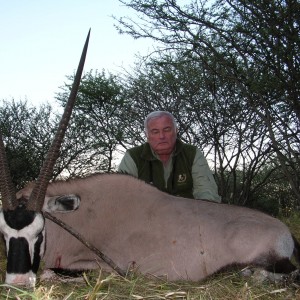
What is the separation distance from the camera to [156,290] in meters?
2.66

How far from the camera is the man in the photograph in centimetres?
458

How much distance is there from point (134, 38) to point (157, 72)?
13.6 feet

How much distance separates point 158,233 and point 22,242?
3.04 feet

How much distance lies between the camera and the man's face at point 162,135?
15.2 feet

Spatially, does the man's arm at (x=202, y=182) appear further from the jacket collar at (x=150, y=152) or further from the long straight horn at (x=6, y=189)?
the long straight horn at (x=6, y=189)

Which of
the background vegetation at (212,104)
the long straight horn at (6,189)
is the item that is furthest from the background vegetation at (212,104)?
the long straight horn at (6,189)

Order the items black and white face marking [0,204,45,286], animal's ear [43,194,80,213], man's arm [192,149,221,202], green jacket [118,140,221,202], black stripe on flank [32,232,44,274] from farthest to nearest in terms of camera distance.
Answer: green jacket [118,140,221,202] → man's arm [192,149,221,202] → animal's ear [43,194,80,213] → black stripe on flank [32,232,44,274] → black and white face marking [0,204,45,286]

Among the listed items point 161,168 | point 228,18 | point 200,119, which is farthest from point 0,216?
point 200,119

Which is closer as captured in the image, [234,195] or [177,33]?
[177,33]

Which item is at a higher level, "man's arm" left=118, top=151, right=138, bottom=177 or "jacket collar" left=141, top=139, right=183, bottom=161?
"jacket collar" left=141, top=139, right=183, bottom=161

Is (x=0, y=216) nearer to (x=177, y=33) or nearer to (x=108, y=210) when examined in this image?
(x=108, y=210)

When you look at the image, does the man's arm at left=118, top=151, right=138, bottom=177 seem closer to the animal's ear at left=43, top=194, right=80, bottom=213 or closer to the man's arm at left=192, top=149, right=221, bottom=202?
the man's arm at left=192, top=149, right=221, bottom=202

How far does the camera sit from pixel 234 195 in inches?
565

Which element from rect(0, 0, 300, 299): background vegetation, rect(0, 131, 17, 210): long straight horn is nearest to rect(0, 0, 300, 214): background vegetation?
rect(0, 0, 300, 299): background vegetation
